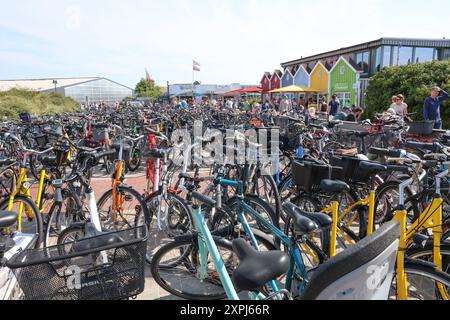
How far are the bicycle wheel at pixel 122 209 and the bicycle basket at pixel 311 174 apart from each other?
1709 millimetres

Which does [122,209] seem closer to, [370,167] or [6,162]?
[6,162]

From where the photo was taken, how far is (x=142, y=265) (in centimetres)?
196

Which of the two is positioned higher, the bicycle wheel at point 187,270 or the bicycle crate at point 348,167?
the bicycle crate at point 348,167

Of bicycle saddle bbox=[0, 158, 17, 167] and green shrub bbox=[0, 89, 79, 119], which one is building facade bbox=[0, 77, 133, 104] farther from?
bicycle saddle bbox=[0, 158, 17, 167]

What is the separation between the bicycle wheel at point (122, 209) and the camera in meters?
3.41

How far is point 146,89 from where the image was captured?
71812mm

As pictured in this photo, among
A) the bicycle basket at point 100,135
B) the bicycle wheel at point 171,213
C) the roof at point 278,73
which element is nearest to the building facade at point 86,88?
the roof at point 278,73

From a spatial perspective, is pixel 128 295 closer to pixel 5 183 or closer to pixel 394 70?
pixel 5 183

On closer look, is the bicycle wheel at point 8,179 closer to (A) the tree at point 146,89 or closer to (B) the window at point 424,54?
(B) the window at point 424,54

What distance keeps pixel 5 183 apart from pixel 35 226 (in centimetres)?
225

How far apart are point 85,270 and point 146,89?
74038mm

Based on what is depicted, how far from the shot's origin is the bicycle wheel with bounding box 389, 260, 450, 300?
182 cm

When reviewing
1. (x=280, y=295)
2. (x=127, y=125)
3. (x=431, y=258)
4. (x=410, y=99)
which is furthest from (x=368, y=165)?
(x=410, y=99)

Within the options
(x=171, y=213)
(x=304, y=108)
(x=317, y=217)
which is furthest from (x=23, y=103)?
(x=317, y=217)
